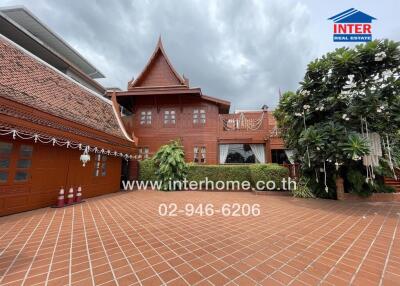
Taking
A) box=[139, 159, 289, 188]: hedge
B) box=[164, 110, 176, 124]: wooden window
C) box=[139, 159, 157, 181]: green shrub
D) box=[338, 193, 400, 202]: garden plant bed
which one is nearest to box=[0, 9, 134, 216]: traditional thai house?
box=[139, 159, 157, 181]: green shrub

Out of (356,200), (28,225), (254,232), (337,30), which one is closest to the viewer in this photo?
(254,232)

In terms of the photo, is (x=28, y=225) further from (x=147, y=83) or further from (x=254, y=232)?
(x=147, y=83)

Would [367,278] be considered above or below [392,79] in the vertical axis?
below

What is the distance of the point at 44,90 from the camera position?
652 centimetres

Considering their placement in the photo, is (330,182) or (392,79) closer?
(392,79)

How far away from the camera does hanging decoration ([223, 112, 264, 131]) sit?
40.5ft

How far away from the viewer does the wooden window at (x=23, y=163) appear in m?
5.21

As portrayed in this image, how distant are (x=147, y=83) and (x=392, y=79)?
538 inches

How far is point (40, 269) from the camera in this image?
2332 mm

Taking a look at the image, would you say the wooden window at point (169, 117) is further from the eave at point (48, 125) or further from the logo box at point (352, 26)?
the logo box at point (352, 26)

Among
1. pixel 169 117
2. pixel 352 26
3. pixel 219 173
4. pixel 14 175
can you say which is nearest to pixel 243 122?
pixel 219 173

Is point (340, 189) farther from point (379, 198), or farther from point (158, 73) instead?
point (158, 73)

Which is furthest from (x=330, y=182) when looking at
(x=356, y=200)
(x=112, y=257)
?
(x=112, y=257)

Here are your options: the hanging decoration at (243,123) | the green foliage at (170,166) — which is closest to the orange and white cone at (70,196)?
the green foliage at (170,166)
